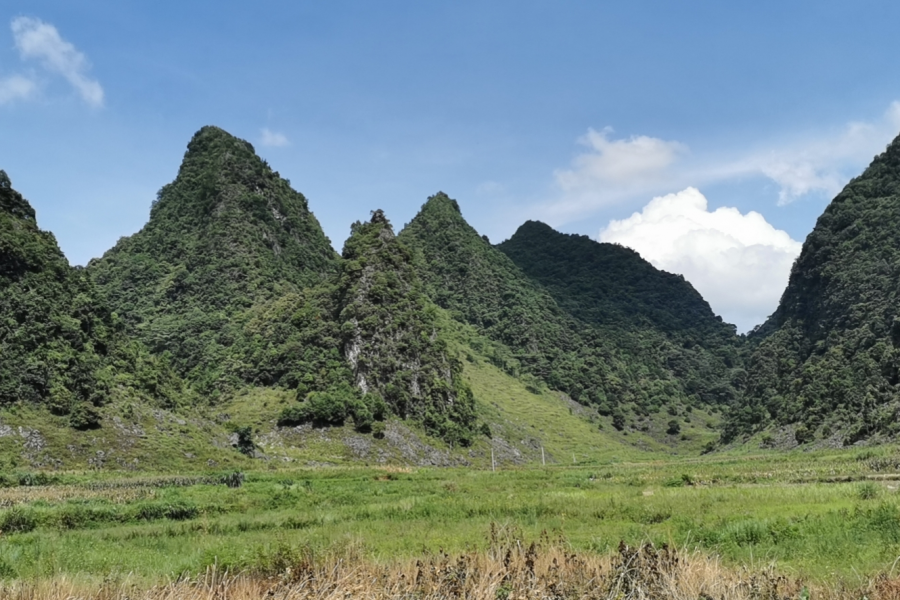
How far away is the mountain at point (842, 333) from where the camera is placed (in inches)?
2798

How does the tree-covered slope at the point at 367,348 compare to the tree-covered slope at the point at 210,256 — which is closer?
the tree-covered slope at the point at 367,348

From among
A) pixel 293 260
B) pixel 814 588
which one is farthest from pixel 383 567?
pixel 293 260

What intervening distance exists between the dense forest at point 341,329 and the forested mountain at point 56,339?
19 cm

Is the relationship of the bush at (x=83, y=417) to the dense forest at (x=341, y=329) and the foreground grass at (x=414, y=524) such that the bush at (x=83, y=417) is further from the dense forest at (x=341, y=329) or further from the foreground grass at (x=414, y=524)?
the foreground grass at (x=414, y=524)

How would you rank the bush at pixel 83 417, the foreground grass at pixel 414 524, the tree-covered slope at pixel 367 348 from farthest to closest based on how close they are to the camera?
the tree-covered slope at pixel 367 348
the bush at pixel 83 417
the foreground grass at pixel 414 524

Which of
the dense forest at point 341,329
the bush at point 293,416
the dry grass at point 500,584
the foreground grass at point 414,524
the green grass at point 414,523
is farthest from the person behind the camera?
the bush at point 293,416

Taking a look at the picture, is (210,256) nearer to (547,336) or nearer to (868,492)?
(547,336)

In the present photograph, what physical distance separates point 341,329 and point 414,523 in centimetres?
7100

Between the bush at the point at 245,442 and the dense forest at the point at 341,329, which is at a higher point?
the dense forest at the point at 341,329

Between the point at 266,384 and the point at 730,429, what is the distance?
71.2m

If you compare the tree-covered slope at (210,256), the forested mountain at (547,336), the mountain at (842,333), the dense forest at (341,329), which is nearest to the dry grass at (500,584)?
the dense forest at (341,329)

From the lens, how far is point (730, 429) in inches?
3937

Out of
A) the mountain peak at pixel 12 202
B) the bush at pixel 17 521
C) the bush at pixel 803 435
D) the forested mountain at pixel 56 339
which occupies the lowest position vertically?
the bush at pixel 803 435

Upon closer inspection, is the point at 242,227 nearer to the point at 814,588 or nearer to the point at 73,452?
the point at 73,452
